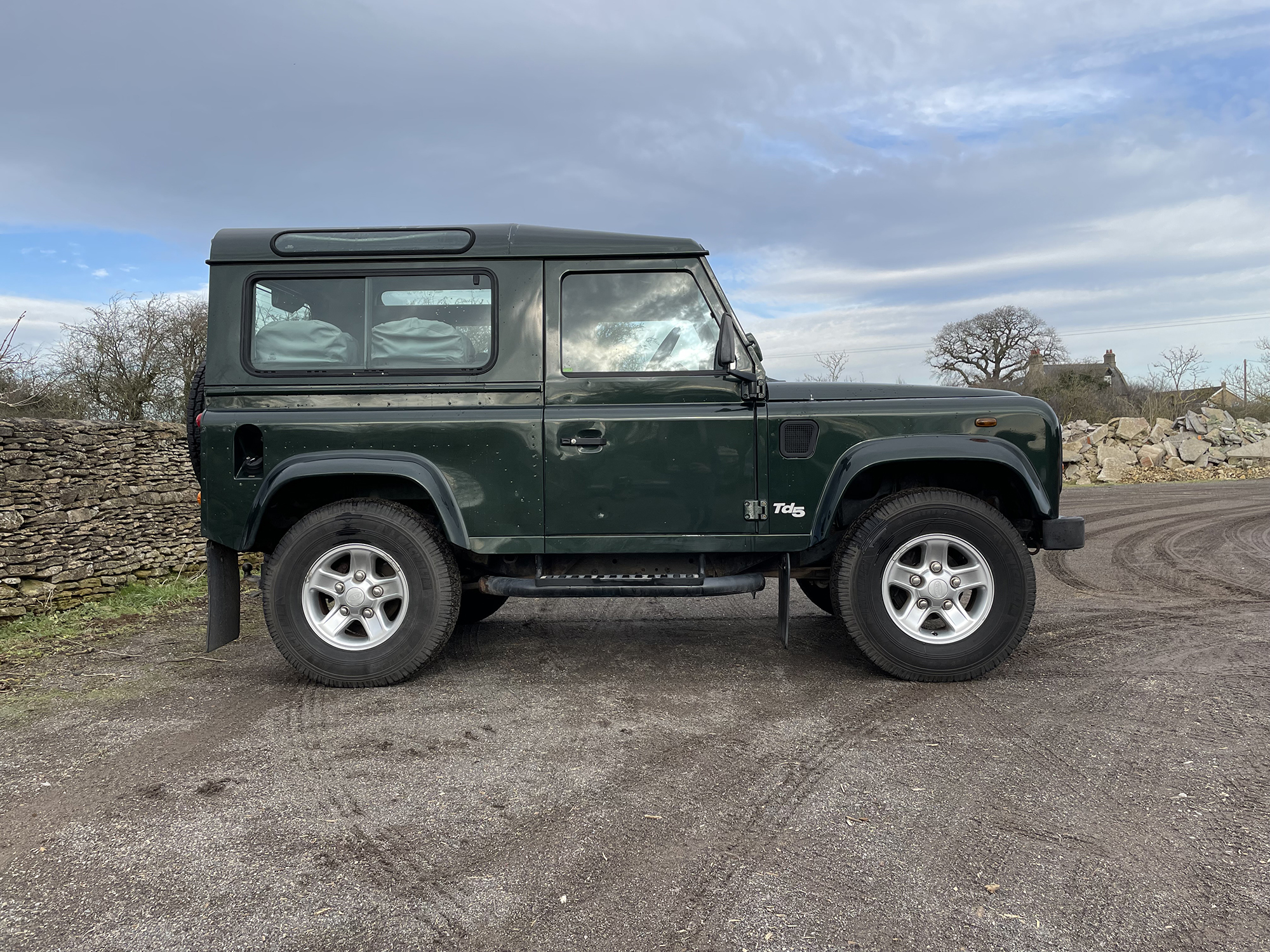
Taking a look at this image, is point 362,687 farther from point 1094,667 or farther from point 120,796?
point 1094,667

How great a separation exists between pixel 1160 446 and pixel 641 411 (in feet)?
76.2

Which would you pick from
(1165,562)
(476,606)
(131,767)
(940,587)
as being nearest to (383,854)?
(131,767)

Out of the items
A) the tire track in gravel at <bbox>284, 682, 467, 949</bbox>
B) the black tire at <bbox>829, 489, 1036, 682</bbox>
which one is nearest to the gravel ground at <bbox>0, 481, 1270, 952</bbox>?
the tire track in gravel at <bbox>284, 682, 467, 949</bbox>

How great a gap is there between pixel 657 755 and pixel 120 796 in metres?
2.00

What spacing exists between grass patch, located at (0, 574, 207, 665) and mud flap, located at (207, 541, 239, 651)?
1.64m

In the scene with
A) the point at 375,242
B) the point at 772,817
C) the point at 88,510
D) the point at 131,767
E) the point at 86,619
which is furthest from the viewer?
the point at 88,510

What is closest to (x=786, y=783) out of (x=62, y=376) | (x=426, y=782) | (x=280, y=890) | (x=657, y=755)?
(x=657, y=755)

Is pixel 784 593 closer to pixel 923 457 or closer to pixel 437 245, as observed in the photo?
pixel 923 457

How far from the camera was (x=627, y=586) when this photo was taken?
422 centimetres

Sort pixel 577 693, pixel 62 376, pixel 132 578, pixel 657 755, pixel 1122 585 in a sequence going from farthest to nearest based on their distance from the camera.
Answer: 1. pixel 62 376
2. pixel 132 578
3. pixel 1122 585
4. pixel 577 693
5. pixel 657 755

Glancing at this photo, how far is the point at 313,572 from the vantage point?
4223mm

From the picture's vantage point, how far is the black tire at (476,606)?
554 centimetres

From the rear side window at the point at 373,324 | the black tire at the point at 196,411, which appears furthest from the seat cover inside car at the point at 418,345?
the black tire at the point at 196,411

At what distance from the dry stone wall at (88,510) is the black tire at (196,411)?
3.28 meters
